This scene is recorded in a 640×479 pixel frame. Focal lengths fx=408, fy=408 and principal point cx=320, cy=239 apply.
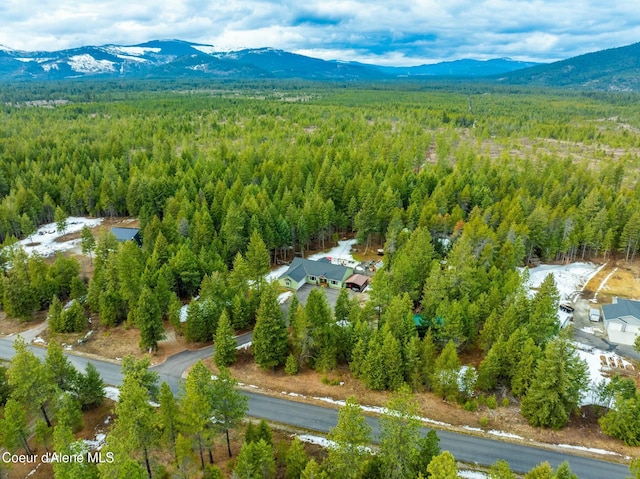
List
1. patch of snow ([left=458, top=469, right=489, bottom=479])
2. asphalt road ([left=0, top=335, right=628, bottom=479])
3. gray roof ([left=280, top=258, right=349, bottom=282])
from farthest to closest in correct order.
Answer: gray roof ([left=280, top=258, right=349, bottom=282])
asphalt road ([left=0, top=335, right=628, bottom=479])
patch of snow ([left=458, top=469, right=489, bottom=479])

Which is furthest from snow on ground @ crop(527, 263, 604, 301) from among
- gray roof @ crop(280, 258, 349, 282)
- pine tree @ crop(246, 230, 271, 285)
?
pine tree @ crop(246, 230, 271, 285)

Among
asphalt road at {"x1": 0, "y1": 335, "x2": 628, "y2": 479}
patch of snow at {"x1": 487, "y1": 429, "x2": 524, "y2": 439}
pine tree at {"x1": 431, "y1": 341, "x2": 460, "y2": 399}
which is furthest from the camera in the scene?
pine tree at {"x1": 431, "y1": 341, "x2": 460, "y2": 399}

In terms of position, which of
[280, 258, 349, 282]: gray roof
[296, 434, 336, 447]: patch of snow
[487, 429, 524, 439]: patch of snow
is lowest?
[296, 434, 336, 447]: patch of snow

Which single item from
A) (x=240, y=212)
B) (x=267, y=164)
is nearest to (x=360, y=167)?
(x=267, y=164)

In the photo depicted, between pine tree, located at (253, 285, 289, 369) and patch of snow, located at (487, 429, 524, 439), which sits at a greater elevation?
pine tree, located at (253, 285, 289, 369)

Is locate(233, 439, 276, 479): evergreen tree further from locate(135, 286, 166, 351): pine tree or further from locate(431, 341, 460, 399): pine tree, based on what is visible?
locate(135, 286, 166, 351): pine tree

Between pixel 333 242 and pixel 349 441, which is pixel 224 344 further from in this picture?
pixel 333 242

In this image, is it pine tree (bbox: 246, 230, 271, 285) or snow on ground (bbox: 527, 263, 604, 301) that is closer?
pine tree (bbox: 246, 230, 271, 285)
